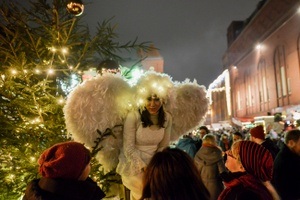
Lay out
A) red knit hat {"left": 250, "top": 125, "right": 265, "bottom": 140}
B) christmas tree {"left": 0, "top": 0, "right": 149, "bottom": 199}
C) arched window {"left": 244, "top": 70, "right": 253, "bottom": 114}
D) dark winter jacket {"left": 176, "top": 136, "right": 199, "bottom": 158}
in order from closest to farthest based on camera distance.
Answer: christmas tree {"left": 0, "top": 0, "right": 149, "bottom": 199}
red knit hat {"left": 250, "top": 125, "right": 265, "bottom": 140}
dark winter jacket {"left": 176, "top": 136, "right": 199, "bottom": 158}
arched window {"left": 244, "top": 70, "right": 253, "bottom": 114}

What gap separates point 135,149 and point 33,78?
1.51m

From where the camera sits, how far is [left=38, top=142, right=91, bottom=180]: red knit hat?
6.91ft

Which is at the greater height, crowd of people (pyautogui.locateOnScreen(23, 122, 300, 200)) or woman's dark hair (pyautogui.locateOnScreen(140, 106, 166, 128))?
woman's dark hair (pyautogui.locateOnScreen(140, 106, 166, 128))

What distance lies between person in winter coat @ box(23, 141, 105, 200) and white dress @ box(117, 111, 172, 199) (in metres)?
1.55

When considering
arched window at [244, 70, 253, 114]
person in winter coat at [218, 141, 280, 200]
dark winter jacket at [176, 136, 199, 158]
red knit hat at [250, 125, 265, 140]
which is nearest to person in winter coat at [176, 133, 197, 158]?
dark winter jacket at [176, 136, 199, 158]

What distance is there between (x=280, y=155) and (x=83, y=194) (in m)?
3.43

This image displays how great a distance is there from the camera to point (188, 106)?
4.34 metres

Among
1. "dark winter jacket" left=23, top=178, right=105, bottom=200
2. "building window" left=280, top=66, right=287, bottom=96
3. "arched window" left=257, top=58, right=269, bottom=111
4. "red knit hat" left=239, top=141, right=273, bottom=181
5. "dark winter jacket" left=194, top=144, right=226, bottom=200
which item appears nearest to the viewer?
"dark winter jacket" left=23, top=178, right=105, bottom=200

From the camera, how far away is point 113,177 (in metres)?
4.13

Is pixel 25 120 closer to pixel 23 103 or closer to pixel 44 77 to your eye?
pixel 23 103

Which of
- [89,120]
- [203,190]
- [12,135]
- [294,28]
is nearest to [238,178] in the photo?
[203,190]

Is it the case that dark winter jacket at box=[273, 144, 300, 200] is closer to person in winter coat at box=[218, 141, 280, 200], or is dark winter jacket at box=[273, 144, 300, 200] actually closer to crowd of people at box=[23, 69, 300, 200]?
crowd of people at box=[23, 69, 300, 200]

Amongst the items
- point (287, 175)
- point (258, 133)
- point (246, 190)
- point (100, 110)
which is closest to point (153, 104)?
point (100, 110)

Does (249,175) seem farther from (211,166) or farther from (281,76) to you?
(281,76)
